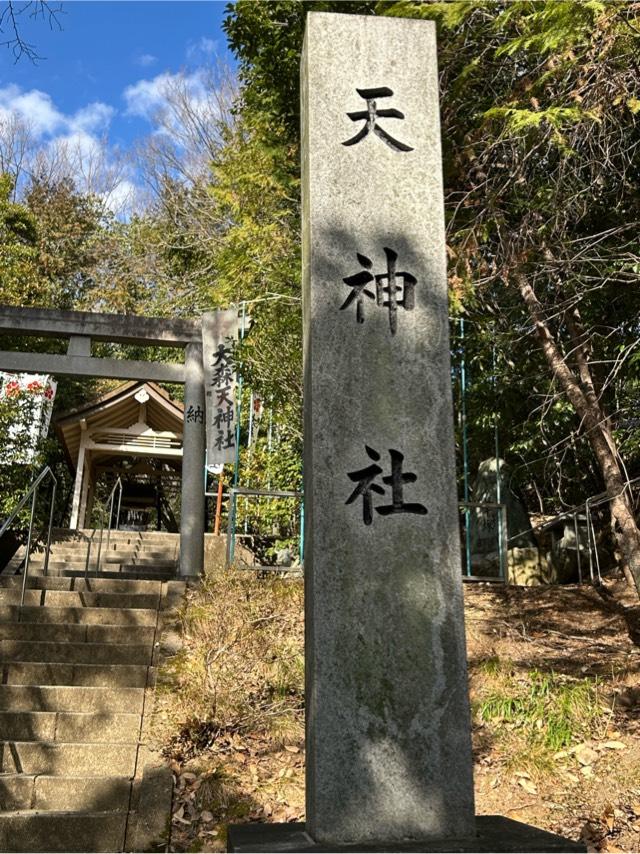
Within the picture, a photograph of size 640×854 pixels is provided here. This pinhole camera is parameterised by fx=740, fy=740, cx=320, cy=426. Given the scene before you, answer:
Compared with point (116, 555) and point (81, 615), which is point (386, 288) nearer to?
point (81, 615)

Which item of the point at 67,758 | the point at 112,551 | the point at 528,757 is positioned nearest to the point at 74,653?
the point at 67,758

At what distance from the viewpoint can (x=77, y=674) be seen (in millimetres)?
5797

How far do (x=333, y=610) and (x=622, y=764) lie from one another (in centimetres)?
302

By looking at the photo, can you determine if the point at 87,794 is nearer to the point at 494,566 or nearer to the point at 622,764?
the point at 622,764

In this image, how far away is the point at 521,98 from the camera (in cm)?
734

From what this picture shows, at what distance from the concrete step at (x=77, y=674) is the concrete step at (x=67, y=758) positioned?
948 millimetres

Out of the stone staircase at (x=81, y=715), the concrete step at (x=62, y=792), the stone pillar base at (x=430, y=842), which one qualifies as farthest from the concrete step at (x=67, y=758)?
the stone pillar base at (x=430, y=842)

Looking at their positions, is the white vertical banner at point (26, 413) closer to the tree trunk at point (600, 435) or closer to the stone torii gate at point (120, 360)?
the stone torii gate at point (120, 360)

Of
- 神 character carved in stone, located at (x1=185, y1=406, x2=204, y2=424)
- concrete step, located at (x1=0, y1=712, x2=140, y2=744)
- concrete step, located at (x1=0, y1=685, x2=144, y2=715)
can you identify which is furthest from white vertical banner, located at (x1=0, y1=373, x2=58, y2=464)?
concrete step, located at (x1=0, y1=712, x2=140, y2=744)

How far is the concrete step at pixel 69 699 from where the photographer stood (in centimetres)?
542

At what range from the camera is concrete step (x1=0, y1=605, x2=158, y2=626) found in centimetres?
680

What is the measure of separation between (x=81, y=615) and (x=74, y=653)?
702 millimetres

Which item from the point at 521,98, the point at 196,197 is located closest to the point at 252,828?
the point at 521,98

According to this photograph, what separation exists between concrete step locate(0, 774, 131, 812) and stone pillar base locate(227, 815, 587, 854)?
175 cm
